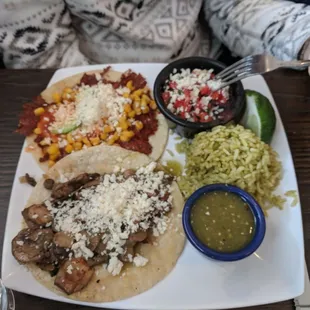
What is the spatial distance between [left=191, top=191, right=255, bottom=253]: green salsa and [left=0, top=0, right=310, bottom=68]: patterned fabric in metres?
0.97

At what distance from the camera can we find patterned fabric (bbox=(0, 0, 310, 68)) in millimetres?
2178

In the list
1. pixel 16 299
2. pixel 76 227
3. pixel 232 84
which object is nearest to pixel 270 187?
pixel 232 84

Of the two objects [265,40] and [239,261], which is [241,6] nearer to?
[265,40]

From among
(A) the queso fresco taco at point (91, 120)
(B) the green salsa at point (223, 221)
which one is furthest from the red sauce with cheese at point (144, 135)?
(B) the green salsa at point (223, 221)

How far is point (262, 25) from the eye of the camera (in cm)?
234

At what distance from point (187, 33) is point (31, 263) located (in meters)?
1.53

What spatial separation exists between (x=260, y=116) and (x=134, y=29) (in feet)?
2.79

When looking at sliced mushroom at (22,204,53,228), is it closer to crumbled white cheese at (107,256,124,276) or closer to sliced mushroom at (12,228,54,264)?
sliced mushroom at (12,228,54,264)

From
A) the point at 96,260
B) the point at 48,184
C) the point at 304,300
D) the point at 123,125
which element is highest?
the point at 123,125

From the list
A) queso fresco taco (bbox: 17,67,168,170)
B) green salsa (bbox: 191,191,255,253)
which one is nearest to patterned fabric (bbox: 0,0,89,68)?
queso fresco taco (bbox: 17,67,168,170)

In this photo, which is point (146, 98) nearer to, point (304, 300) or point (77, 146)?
point (77, 146)

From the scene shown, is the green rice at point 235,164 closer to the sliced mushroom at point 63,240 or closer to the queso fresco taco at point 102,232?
the queso fresco taco at point 102,232

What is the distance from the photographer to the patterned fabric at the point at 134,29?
2.18 meters

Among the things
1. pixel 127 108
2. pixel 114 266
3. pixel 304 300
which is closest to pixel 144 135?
pixel 127 108
